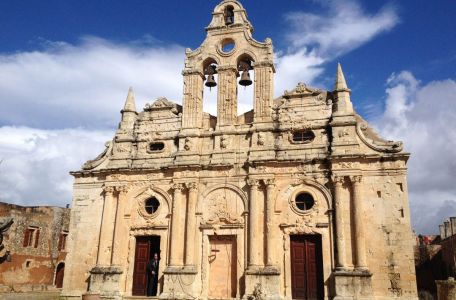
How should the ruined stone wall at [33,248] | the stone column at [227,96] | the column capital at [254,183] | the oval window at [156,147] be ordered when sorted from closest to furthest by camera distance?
1. the column capital at [254,183]
2. the stone column at [227,96]
3. the oval window at [156,147]
4. the ruined stone wall at [33,248]

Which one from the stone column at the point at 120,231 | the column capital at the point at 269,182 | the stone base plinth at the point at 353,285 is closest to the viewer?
the stone base plinth at the point at 353,285

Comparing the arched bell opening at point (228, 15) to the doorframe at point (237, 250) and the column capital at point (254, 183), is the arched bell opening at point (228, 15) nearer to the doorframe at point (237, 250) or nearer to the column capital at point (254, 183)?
the column capital at point (254, 183)

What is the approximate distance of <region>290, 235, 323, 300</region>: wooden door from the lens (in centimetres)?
1683

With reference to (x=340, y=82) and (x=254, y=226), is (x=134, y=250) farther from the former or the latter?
(x=340, y=82)

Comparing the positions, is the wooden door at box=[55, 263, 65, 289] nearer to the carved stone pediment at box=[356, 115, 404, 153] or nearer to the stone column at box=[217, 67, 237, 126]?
the stone column at box=[217, 67, 237, 126]

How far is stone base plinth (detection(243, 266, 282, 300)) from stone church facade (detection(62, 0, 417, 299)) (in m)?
0.04

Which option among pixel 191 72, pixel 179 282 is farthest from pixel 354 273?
pixel 191 72

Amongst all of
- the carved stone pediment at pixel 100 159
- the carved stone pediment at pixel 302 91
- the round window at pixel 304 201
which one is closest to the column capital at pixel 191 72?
the carved stone pediment at pixel 302 91

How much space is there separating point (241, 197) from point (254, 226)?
4.79 ft

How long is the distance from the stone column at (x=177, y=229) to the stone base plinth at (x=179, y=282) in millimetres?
374

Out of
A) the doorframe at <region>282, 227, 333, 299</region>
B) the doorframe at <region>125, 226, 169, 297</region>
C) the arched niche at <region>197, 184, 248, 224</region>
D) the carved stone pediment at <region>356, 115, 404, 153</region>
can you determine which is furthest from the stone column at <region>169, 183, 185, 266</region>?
the carved stone pediment at <region>356, 115, 404, 153</region>

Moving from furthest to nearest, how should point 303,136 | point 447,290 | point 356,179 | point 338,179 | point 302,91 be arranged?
1. point 302,91
2. point 303,136
3. point 338,179
4. point 356,179
5. point 447,290

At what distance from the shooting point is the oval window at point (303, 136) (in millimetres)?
18561

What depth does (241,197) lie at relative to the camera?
1841 cm
